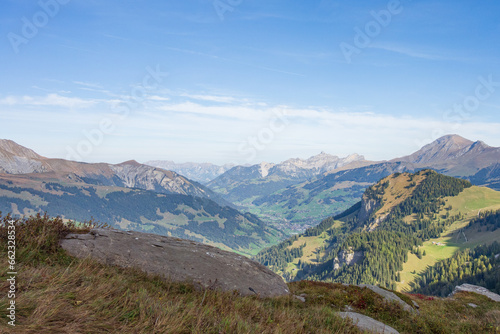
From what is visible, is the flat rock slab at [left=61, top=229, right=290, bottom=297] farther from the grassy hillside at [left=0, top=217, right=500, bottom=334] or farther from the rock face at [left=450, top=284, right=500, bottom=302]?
the rock face at [left=450, top=284, right=500, bottom=302]

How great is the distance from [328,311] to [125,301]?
814cm

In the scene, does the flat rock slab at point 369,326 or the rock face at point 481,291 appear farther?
the rock face at point 481,291

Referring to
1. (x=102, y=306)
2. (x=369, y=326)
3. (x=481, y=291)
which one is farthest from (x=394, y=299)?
(x=481, y=291)

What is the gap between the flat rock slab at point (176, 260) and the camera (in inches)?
511

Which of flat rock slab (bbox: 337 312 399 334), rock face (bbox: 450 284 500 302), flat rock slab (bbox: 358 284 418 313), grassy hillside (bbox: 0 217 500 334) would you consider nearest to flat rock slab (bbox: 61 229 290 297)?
grassy hillside (bbox: 0 217 500 334)

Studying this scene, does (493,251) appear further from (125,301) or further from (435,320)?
(125,301)

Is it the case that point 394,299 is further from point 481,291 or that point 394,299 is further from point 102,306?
point 481,291

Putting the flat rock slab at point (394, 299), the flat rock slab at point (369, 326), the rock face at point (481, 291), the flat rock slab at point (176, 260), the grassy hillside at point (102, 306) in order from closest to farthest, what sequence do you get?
the grassy hillside at point (102, 306)
the flat rock slab at point (369, 326)
the flat rock slab at point (176, 260)
the flat rock slab at point (394, 299)
the rock face at point (481, 291)

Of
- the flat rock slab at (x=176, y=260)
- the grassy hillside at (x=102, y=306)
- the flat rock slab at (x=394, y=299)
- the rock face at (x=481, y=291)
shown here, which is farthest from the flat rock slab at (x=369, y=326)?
the rock face at (x=481, y=291)

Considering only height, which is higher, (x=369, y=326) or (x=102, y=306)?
(x=102, y=306)

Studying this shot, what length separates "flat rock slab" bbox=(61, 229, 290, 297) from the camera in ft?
42.6

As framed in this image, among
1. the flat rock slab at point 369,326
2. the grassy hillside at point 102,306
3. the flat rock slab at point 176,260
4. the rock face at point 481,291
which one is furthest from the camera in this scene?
the rock face at point 481,291

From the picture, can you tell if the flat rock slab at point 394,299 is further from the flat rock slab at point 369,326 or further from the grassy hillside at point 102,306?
the grassy hillside at point 102,306

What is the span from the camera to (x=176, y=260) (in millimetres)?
14891
